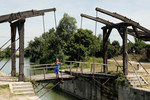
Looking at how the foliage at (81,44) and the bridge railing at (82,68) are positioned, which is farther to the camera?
the foliage at (81,44)

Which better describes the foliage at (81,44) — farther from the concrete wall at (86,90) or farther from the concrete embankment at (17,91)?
the concrete embankment at (17,91)

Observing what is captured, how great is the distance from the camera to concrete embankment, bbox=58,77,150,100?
41.4 ft

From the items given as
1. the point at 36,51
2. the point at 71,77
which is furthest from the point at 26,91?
the point at 36,51

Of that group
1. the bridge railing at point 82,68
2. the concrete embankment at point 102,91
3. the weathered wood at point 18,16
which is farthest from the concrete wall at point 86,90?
the weathered wood at point 18,16

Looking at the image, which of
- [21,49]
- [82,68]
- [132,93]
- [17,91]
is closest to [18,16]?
[21,49]

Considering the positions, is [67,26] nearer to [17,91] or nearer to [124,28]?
[124,28]

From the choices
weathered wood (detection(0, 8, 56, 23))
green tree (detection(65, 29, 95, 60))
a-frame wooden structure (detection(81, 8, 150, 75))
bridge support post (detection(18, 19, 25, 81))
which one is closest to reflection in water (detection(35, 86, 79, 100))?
a-frame wooden structure (detection(81, 8, 150, 75))

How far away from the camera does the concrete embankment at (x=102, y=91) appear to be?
12.6m

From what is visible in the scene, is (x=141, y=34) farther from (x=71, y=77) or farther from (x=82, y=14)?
(x=71, y=77)

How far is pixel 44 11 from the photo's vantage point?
13.6 m

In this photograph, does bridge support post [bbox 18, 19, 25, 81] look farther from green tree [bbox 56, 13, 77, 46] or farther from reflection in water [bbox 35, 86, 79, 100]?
green tree [bbox 56, 13, 77, 46]

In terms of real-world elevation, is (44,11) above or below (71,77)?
above

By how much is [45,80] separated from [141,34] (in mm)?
9875

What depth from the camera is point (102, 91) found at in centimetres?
1709
